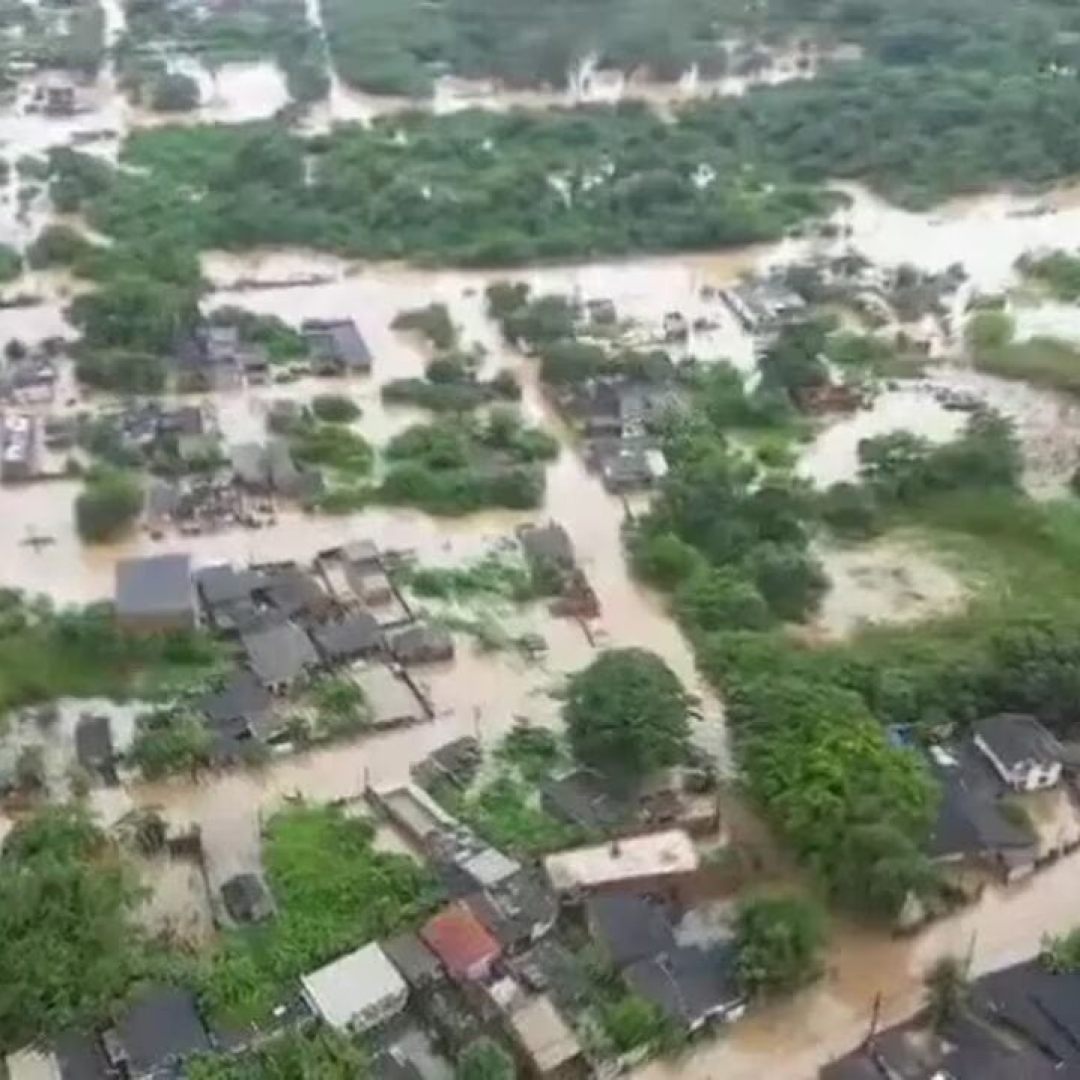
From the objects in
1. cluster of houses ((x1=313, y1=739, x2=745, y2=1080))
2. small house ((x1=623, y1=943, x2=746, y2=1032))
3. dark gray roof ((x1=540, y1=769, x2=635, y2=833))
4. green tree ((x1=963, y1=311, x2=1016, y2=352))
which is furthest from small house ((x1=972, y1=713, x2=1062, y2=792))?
green tree ((x1=963, y1=311, x2=1016, y2=352))

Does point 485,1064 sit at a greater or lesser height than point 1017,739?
greater

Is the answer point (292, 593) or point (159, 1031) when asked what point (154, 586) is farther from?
point (159, 1031)

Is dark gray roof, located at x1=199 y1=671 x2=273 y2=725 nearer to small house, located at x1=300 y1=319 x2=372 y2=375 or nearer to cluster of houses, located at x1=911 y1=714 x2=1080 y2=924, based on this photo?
cluster of houses, located at x1=911 y1=714 x2=1080 y2=924

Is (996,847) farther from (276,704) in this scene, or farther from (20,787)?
(20,787)

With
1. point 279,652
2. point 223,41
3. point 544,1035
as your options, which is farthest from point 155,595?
point 223,41

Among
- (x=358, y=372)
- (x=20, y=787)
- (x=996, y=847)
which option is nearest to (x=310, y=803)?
(x=20, y=787)

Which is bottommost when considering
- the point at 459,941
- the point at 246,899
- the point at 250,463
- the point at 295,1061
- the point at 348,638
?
the point at 250,463
